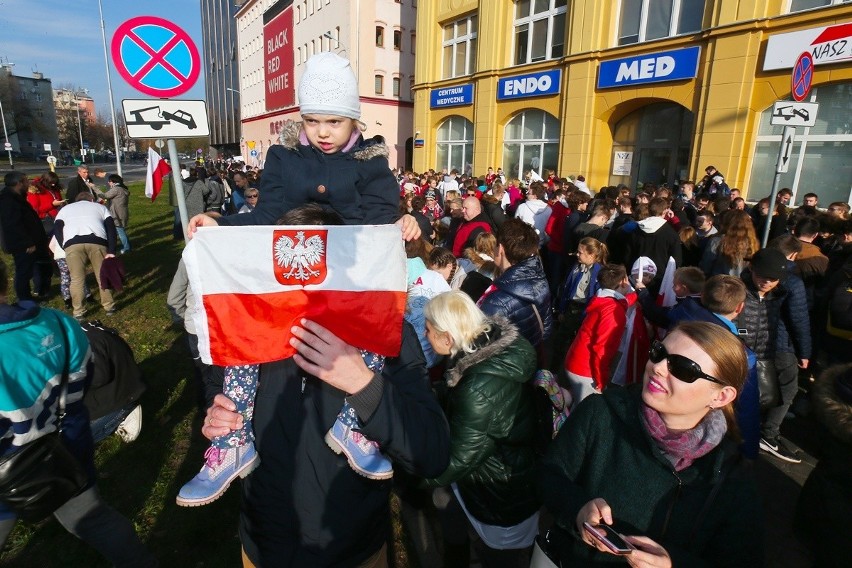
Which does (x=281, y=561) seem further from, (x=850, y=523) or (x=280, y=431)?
(x=850, y=523)

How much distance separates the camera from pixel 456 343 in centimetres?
275

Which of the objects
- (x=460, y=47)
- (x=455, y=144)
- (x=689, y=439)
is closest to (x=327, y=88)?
(x=689, y=439)

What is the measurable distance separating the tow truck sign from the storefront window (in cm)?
1322

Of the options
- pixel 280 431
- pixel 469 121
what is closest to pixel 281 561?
pixel 280 431

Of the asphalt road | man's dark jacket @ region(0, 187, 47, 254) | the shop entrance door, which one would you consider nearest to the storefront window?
the shop entrance door

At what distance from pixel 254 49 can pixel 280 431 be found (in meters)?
67.2

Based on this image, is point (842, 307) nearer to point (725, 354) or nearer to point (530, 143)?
point (725, 354)

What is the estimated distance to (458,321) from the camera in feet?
9.04

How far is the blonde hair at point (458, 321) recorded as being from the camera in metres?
2.73

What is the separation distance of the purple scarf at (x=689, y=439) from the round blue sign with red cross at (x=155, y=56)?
4.45 meters

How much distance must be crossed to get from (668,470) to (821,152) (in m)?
14.1

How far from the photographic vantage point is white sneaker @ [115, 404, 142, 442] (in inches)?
176

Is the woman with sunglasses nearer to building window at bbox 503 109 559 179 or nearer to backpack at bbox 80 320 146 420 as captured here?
backpack at bbox 80 320 146 420

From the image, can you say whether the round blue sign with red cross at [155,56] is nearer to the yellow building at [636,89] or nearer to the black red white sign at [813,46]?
the yellow building at [636,89]
